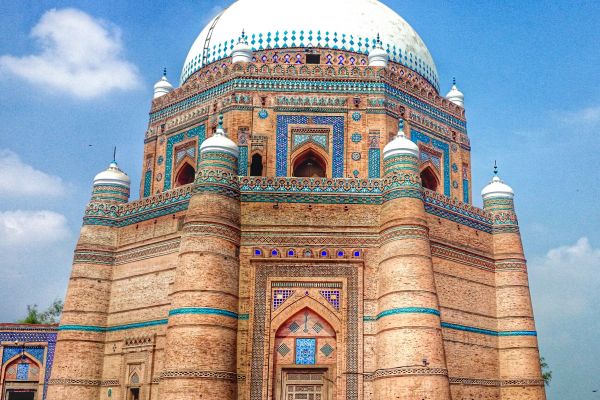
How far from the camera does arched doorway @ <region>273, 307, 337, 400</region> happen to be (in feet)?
36.8

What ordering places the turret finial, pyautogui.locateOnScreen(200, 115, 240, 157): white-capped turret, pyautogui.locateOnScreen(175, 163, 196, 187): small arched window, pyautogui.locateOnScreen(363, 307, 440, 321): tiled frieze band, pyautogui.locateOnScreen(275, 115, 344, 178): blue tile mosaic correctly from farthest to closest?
pyautogui.locateOnScreen(175, 163, 196, 187): small arched window < pyautogui.locateOnScreen(275, 115, 344, 178): blue tile mosaic < the turret finial < pyautogui.locateOnScreen(200, 115, 240, 157): white-capped turret < pyautogui.locateOnScreen(363, 307, 440, 321): tiled frieze band

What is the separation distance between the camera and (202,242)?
1115cm

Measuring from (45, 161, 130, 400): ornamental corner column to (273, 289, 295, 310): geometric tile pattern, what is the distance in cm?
322

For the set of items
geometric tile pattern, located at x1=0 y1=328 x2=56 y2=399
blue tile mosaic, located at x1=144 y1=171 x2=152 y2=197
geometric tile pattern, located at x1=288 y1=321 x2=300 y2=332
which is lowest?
geometric tile pattern, located at x1=288 y1=321 x2=300 y2=332

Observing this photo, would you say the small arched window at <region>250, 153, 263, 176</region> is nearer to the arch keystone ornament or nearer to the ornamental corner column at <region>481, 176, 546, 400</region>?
the arch keystone ornament

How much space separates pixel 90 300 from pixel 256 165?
3544mm

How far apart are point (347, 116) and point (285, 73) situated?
133 cm

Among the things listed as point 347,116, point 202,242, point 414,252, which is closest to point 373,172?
point 347,116

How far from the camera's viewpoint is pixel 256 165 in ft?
43.3

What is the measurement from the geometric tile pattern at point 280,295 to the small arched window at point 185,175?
357cm

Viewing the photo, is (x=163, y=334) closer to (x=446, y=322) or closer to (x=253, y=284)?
(x=253, y=284)

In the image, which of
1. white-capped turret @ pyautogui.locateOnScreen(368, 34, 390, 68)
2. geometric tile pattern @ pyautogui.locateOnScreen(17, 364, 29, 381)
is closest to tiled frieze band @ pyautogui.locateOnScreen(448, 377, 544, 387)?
white-capped turret @ pyautogui.locateOnScreen(368, 34, 390, 68)

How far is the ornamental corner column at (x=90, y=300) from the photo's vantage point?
1248 centimetres

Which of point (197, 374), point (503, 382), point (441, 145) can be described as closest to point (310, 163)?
point (441, 145)
